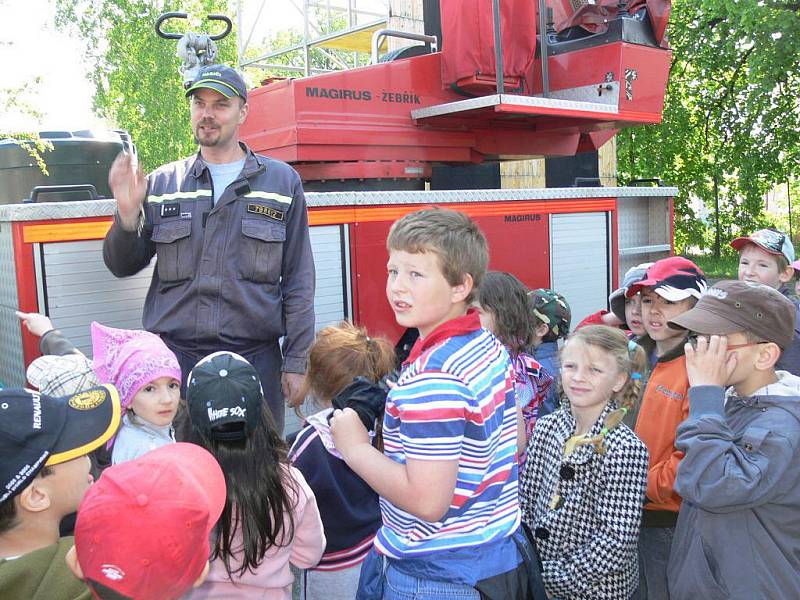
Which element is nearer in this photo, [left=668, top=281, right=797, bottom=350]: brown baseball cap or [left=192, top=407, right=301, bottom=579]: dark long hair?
[left=192, top=407, right=301, bottom=579]: dark long hair

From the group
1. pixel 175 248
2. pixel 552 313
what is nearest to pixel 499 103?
pixel 552 313

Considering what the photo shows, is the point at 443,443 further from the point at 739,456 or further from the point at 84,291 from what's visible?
the point at 84,291

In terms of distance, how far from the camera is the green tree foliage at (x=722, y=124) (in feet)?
53.3

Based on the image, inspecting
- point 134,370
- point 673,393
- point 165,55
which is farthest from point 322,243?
point 165,55

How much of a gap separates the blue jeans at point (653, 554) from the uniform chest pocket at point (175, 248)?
211cm

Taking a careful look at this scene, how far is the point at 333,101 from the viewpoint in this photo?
5730 millimetres

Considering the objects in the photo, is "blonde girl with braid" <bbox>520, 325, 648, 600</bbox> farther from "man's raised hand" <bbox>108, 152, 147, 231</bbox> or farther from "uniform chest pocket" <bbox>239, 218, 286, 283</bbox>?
"man's raised hand" <bbox>108, 152, 147, 231</bbox>

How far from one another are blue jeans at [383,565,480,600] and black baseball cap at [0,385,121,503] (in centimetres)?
75

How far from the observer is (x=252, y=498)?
2.04m

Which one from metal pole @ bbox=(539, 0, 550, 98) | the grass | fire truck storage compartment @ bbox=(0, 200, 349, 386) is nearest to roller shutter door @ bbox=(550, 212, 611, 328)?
metal pole @ bbox=(539, 0, 550, 98)

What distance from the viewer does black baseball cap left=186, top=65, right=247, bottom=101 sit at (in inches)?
136

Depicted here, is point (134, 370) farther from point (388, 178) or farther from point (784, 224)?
point (784, 224)

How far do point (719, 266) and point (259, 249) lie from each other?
16.3m

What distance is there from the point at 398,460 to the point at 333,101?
14.0 ft
